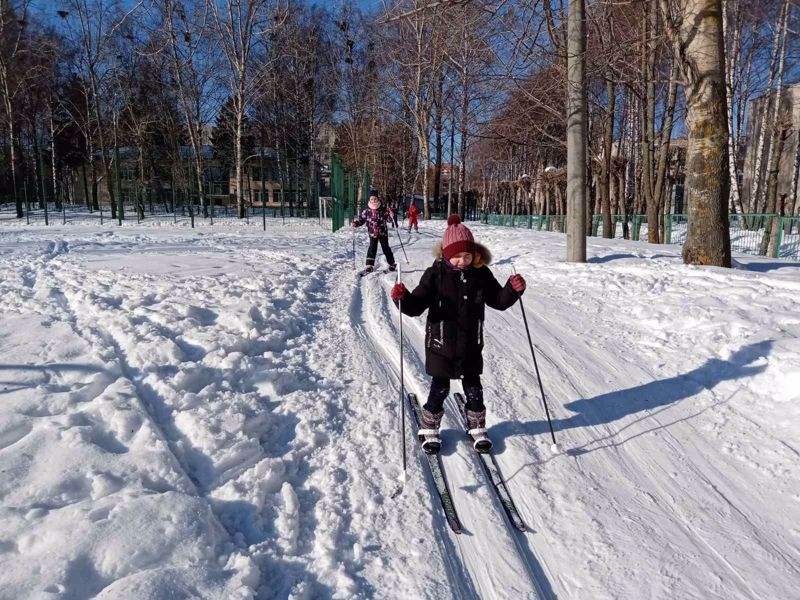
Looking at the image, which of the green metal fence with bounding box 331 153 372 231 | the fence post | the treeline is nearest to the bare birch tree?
the treeline

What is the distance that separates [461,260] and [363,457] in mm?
1445

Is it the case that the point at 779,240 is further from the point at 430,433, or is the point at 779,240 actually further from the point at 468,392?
the point at 430,433

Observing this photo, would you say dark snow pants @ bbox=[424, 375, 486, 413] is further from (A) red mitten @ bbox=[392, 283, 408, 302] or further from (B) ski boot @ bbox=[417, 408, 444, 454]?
(A) red mitten @ bbox=[392, 283, 408, 302]

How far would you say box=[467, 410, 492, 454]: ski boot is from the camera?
3.33m

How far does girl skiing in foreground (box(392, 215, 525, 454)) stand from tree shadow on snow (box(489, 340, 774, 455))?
1.44ft

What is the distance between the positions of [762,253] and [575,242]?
10.4m

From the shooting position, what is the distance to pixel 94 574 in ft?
6.77

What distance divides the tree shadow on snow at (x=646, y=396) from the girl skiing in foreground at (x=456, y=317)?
0.44 m

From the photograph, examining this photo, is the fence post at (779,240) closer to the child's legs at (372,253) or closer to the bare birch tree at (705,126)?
the bare birch tree at (705,126)

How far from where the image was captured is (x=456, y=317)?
11.1 feet

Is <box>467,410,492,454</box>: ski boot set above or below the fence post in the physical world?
below

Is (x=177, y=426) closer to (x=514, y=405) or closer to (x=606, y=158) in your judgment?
(x=514, y=405)

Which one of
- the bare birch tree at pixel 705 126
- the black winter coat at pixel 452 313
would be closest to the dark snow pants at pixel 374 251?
the bare birch tree at pixel 705 126

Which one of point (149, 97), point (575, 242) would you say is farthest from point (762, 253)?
point (149, 97)
